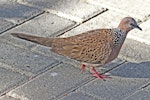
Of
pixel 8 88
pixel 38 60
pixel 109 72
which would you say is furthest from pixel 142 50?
pixel 8 88

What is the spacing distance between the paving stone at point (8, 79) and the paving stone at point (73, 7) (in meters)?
1.33

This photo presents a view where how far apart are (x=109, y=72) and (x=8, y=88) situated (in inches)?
40.7

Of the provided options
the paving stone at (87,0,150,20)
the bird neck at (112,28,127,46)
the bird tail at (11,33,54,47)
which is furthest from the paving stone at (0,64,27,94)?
the paving stone at (87,0,150,20)

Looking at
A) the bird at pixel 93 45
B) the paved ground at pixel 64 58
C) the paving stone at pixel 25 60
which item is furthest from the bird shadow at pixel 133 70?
the paving stone at pixel 25 60

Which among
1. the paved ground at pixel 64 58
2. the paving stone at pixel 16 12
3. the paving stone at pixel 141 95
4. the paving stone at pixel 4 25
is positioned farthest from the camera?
the paving stone at pixel 16 12

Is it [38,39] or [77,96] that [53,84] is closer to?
[77,96]

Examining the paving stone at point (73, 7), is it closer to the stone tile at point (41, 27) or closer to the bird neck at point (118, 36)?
the stone tile at point (41, 27)

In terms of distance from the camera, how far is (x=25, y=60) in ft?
21.7

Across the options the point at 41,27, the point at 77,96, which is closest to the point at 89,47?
the point at 77,96

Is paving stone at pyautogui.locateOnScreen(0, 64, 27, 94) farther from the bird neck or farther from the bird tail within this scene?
the bird neck

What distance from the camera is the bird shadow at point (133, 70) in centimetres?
638

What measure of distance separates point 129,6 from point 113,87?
184 cm

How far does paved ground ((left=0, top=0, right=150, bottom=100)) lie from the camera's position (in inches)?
240

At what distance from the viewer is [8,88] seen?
20.2 ft
